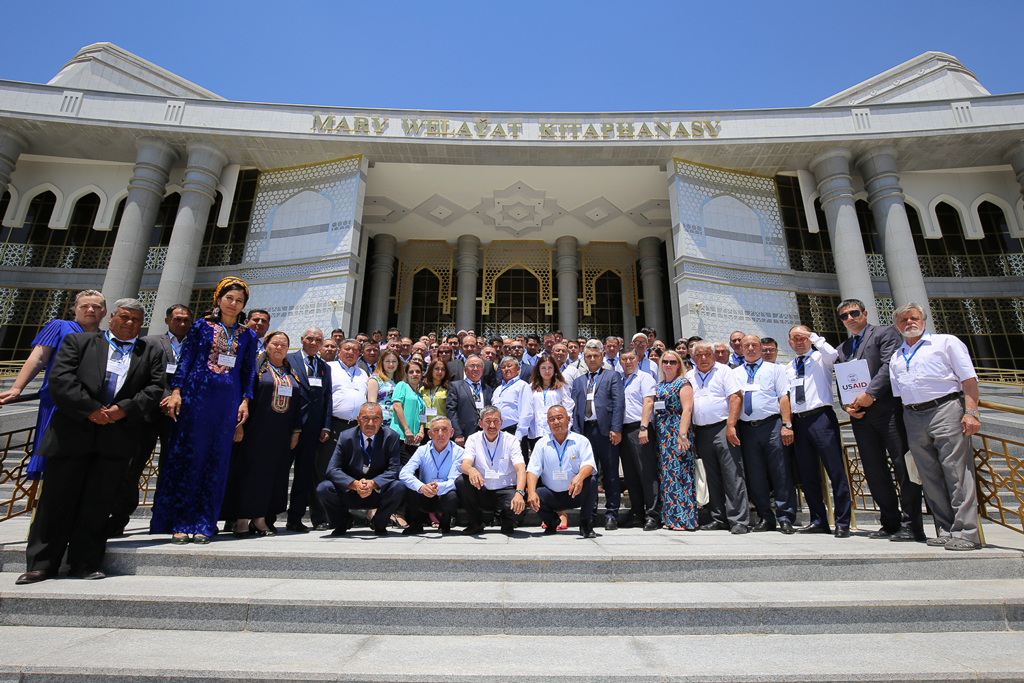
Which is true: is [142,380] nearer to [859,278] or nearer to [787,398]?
[787,398]

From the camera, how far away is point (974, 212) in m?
12.5

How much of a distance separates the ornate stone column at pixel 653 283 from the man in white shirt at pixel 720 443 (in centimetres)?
1178

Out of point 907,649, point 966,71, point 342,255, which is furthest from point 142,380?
point 966,71

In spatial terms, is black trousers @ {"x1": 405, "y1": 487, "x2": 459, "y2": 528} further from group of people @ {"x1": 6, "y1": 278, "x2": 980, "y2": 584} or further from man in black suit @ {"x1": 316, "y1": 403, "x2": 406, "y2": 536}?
man in black suit @ {"x1": 316, "y1": 403, "x2": 406, "y2": 536}

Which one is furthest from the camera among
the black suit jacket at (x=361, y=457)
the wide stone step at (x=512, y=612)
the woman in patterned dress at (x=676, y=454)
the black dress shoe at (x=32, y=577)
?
the woman in patterned dress at (x=676, y=454)

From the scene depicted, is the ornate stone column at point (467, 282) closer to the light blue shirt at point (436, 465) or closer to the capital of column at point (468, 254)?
the capital of column at point (468, 254)

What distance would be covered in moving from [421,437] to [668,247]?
1269 centimetres

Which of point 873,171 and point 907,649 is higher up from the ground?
point 873,171

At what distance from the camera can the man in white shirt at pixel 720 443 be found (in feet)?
13.8

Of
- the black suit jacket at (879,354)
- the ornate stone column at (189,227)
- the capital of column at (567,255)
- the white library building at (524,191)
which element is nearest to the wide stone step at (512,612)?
the black suit jacket at (879,354)

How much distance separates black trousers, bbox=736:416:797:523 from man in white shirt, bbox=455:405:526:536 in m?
2.00

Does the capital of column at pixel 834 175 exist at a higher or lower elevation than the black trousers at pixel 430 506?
higher

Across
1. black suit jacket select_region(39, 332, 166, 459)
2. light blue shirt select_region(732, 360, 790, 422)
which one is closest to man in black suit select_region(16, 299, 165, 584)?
black suit jacket select_region(39, 332, 166, 459)

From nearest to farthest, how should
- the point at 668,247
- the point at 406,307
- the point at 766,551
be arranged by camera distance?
1. the point at 766,551
2. the point at 668,247
3. the point at 406,307
